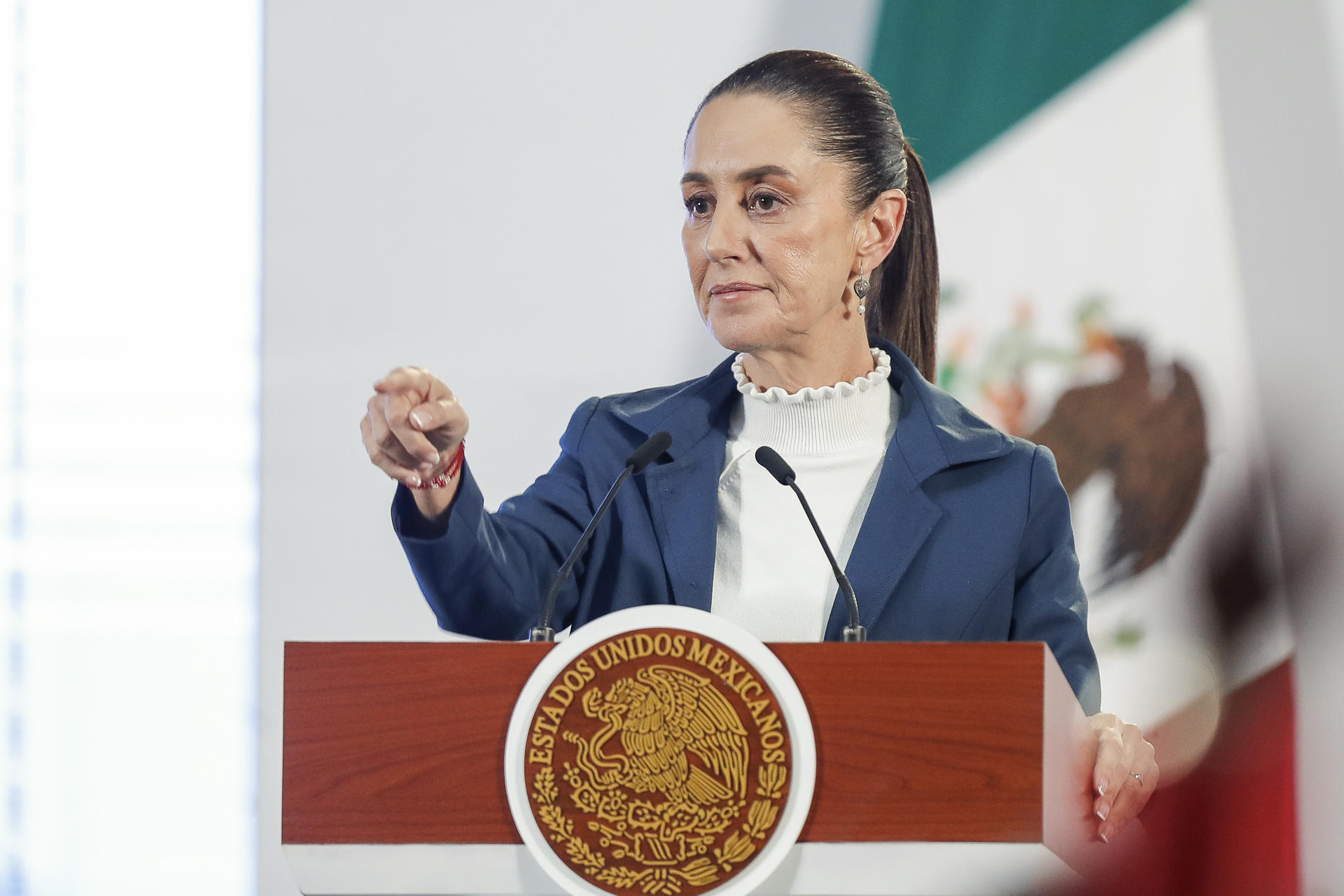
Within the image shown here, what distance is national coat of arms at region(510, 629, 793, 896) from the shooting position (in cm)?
100

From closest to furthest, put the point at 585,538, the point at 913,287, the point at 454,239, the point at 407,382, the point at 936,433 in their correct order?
1. the point at 407,382
2. the point at 585,538
3. the point at 936,433
4. the point at 913,287
5. the point at 454,239

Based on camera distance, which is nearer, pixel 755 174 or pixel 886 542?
pixel 886 542

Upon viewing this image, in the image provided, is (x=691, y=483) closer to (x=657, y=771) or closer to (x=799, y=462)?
(x=799, y=462)

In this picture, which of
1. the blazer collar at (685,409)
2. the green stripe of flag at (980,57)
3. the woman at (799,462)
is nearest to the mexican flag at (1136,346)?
the green stripe of flag at (980,57)

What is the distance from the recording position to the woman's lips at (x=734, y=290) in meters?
1.69

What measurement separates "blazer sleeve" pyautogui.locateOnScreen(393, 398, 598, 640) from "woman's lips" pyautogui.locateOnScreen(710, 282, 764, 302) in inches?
8.5

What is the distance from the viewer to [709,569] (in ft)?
5.25

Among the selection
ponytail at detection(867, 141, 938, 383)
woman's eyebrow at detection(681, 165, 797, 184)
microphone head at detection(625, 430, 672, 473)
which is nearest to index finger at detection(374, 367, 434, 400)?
microphone head at detection(625, 430, 672, 473)

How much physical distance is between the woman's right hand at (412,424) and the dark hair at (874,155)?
683 millimetres

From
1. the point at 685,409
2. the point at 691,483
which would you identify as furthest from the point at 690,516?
the point at 685,409

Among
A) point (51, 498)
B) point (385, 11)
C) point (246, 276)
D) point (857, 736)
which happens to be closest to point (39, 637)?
point (51, 498)

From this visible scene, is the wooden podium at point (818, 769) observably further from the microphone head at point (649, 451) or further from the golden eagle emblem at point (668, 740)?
the microphone head at point (649, 451)

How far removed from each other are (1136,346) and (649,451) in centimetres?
182

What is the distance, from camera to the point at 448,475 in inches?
52.2
